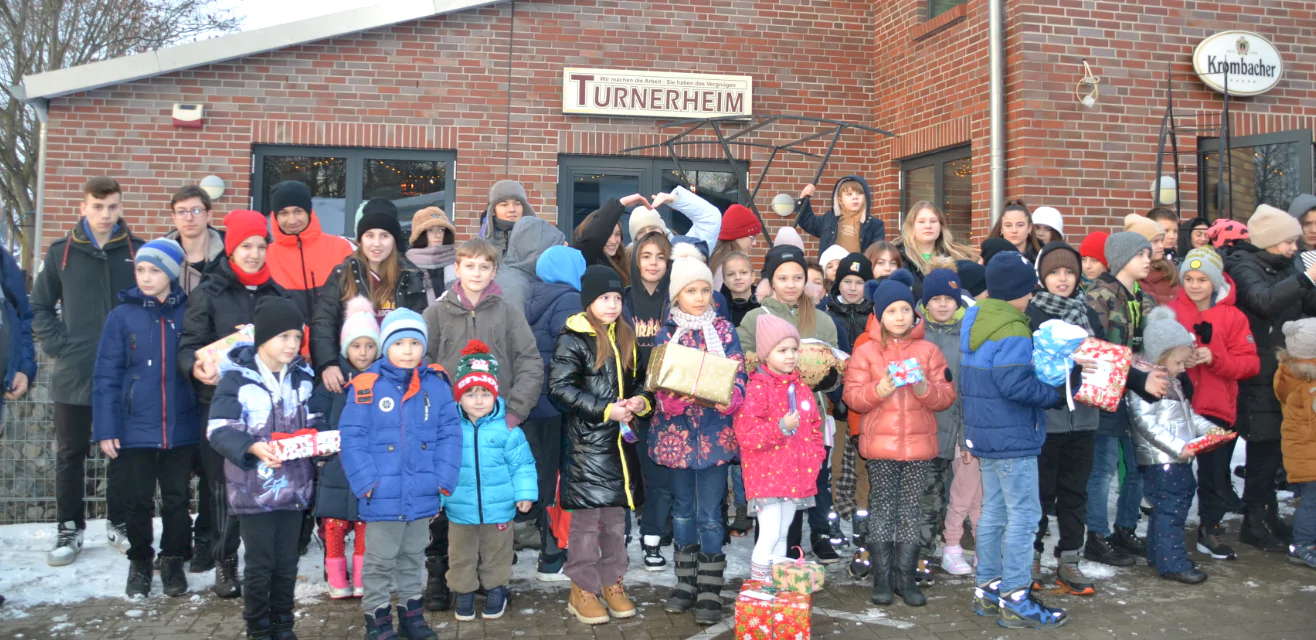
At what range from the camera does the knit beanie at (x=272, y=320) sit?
14.4 ft

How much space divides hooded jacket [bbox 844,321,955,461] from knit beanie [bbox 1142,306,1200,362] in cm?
139

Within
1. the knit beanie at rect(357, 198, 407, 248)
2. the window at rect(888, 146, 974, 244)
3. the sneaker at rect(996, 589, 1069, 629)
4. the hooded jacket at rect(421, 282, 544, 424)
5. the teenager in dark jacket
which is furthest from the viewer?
the window at rect(888, 146, 974, 244)

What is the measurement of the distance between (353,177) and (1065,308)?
664 cm

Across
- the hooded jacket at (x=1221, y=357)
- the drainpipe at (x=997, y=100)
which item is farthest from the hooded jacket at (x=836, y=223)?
the hooded jacket at (x=1221, y=357)

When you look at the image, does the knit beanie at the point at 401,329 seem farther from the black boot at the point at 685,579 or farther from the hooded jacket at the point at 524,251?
the black boot at the point at 685,579

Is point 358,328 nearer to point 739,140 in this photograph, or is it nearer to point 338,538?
point 338,538

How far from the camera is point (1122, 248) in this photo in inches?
223

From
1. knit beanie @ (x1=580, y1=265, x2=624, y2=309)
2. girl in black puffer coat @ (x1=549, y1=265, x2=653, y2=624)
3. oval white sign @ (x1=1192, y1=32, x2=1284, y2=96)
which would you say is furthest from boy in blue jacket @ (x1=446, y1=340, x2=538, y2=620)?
oval white sign @ (x1=1192, y1=32, x2=1284, y2=96)

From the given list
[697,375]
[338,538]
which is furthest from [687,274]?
[338,538]

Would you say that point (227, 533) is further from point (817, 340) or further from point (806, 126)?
point (806, 126)

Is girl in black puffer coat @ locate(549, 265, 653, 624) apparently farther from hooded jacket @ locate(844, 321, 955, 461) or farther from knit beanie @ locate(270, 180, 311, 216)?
knit beanie @ locate(270, 180, 311, 216)

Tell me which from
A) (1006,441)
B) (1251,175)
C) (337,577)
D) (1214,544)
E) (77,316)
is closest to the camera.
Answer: (1006,441)

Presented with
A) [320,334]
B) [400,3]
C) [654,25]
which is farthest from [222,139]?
[320,334]

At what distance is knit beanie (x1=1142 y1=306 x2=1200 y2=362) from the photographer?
548cm
